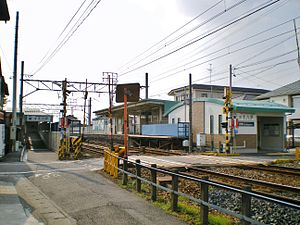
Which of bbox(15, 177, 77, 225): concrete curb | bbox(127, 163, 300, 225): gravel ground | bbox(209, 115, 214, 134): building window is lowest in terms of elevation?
bbox(127, 163, 300, 225): gravel ground

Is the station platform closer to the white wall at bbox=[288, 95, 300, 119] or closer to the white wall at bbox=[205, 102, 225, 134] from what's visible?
the white wall at bbox=[205, 102, 225, 134]

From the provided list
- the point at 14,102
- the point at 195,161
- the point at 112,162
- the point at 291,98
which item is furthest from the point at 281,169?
the point at 291,98

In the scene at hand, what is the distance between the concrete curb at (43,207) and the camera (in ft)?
19.1

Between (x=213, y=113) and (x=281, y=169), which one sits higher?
(x=213, y=113)

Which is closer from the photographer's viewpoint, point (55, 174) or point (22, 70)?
point (55, 174)

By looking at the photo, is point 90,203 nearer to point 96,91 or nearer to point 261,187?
point 261,187

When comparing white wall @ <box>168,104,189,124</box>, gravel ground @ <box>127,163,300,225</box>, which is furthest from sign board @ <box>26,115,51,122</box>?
gravel ground @ <box>127,163,300,225</box>

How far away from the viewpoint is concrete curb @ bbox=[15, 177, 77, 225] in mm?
5828

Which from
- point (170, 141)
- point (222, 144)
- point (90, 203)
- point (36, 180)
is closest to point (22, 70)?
point (170, 141)

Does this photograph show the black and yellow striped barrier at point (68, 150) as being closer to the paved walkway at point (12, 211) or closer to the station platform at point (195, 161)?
the station platform at point (195, 161)

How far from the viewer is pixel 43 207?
6820 mm

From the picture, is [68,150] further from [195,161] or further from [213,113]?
[213,113]

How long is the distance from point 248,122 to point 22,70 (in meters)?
20.9

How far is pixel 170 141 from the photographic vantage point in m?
27.3
